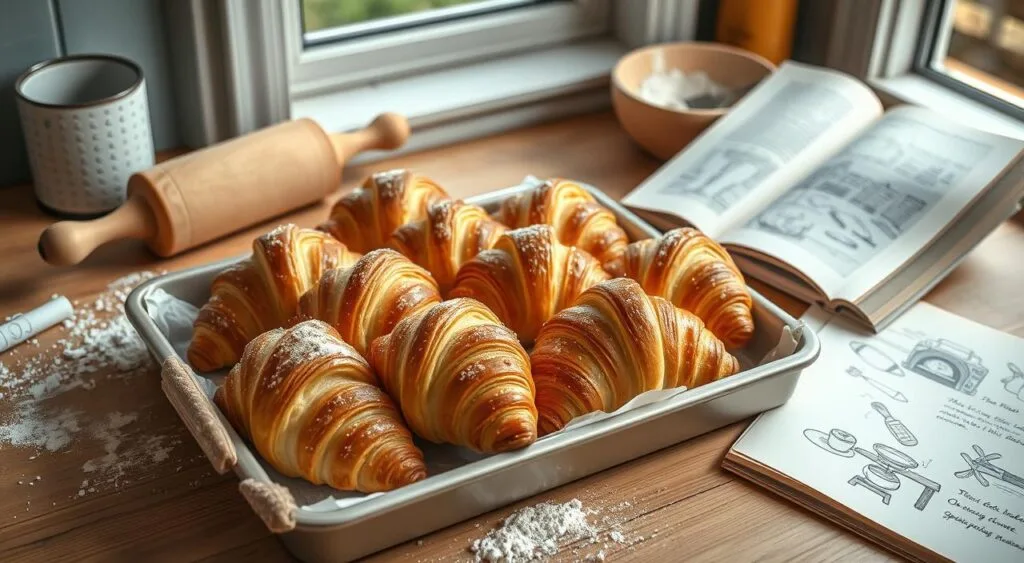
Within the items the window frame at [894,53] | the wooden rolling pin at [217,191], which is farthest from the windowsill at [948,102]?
the wooden rolling pin at [217,191]

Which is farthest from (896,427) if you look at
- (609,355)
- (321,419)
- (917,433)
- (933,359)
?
(321,419)

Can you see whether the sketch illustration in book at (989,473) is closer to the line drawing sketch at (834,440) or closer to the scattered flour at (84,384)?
the line drawing sketch at (834,440)

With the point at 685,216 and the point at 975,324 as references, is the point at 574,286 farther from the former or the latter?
the point at 975,324

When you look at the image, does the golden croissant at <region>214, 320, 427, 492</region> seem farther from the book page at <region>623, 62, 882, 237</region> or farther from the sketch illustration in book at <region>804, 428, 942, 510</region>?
the book page at <region>623, 62, 882, 237</region>

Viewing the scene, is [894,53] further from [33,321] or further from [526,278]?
[33,321]

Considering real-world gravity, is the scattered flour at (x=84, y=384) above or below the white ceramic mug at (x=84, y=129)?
below

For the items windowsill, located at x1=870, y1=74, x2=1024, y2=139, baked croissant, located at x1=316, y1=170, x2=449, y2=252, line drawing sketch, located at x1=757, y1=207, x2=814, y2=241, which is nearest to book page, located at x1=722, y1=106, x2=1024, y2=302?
line drawing sketch, located at x1=757, y1=207, x2=814, y2=241
